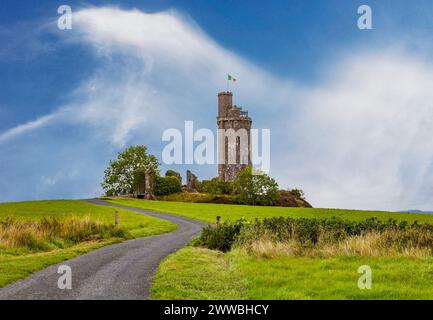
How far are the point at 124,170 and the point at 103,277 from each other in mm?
95043

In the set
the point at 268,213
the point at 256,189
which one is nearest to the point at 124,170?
the point at 256,189

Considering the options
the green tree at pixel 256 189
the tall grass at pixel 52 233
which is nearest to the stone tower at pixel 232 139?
the green tree at pixel 256 189

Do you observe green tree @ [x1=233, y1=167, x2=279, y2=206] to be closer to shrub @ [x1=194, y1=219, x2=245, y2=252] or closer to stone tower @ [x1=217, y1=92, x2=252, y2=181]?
stone tower @ [x1=217, y1=92, x2=252, y2=181]

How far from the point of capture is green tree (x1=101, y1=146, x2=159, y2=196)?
112 metres

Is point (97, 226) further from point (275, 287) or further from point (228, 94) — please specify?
point (228, 94)

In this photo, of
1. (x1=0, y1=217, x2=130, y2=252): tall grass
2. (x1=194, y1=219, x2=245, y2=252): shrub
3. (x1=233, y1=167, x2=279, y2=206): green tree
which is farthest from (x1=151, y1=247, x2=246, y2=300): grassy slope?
(x1=233, y1=167, x2=279, y2=206): green tree

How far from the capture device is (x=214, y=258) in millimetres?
23516

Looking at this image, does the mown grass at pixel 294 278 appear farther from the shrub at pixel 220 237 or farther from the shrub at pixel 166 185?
the shrub at pixel 166 185

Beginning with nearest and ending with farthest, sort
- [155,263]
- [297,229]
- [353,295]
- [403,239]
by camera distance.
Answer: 1. [353,295]
2. [155,263]
3. [403,239]
4. [297,229]

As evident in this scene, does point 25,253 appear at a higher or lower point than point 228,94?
lower

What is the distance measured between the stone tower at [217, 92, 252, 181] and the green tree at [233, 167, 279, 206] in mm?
22531

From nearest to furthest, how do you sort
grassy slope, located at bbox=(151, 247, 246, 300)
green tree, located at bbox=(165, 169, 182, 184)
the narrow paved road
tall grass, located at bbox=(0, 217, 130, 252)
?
1. grassy slope, located at bbox=(151, 247, 246, 300)
2. the narrow paved road
3. tall grass, located at bbox=(0, 217, 130, 252)
4. green tree, located at bbox=(165, 169, 182, 184)

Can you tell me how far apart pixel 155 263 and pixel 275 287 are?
7.86m
